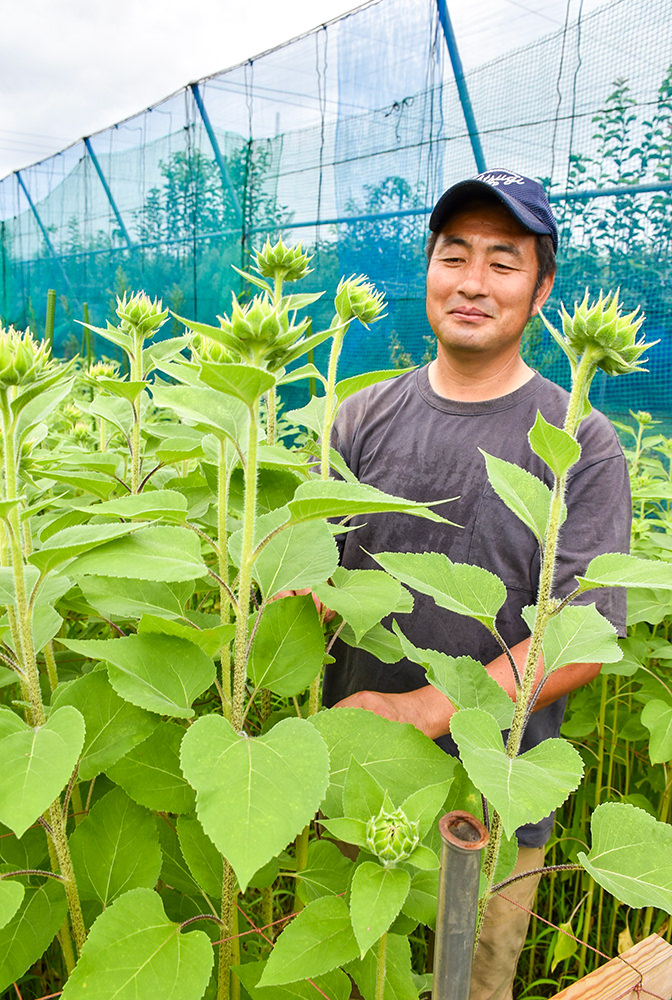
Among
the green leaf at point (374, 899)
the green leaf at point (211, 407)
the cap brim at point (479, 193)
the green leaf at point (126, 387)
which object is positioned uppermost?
the cap brim at point (479, 193)

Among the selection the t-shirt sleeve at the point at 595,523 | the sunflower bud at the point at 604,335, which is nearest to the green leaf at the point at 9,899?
the sunflower bud at the point at 604,335

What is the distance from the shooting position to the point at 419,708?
44.9 inches

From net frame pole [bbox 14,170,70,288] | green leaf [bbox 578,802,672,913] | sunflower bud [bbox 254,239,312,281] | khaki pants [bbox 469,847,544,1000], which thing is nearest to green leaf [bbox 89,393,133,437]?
sunflower bud [bbox 254,239,312,281]

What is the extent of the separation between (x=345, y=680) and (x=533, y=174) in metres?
4.73

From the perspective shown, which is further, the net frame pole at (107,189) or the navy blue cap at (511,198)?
the net frame pole at (107,189)

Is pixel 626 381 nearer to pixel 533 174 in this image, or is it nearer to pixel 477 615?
pixel 533 174

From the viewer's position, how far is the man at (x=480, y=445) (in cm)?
171

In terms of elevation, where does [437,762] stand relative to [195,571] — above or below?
below

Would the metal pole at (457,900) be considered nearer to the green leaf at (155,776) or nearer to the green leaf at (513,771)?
the green leaf at (513,771)

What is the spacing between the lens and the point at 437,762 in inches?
29.2

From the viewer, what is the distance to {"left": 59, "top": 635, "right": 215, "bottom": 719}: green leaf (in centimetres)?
71

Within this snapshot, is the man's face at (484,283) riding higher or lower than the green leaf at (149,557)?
higher

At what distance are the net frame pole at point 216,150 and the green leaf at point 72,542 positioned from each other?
8441 mm

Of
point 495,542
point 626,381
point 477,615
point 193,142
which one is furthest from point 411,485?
point 193,142
